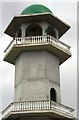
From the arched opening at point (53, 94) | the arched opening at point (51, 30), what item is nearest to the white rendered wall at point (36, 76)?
the arched opening at point (53, 94)

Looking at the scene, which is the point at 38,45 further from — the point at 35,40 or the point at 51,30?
the point at 51,30

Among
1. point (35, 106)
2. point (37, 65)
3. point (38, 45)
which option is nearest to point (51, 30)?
point (38, 45)

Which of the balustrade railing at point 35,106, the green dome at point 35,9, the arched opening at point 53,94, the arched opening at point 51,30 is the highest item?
the green dome at point 35,9

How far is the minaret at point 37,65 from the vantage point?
21953mm

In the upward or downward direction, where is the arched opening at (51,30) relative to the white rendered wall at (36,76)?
upward

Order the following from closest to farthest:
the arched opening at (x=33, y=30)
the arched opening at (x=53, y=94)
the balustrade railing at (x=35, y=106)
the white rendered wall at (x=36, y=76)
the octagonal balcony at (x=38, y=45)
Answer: the balustrade railing at (x=35, y=106), the white rendered wall at (x=36, y=76), the octagonal balcony at (x=38, y=45), the arched opening at (x=53, y=94), the arched opening at (x=33, y=30)

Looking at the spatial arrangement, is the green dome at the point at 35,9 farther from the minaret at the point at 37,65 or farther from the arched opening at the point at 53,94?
the arched opening at the point at 53,94

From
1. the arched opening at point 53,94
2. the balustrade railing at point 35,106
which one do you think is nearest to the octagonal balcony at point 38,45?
the arched opening at point 53,94

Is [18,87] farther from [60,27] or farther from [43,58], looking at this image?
[60,27]

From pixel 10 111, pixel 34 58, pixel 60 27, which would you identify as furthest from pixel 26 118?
pixel 60 27

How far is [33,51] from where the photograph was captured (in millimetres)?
24500

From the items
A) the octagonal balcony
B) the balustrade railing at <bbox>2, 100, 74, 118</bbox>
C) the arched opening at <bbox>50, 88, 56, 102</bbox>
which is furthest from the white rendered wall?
the balustrade railing at <bbox>2, 100, 74, 118</bbox>

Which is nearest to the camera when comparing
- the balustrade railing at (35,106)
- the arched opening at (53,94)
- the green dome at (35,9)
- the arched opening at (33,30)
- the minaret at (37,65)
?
the balustrade railing at (35,106)

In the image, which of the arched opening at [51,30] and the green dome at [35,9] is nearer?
the green dome at [35,9]
